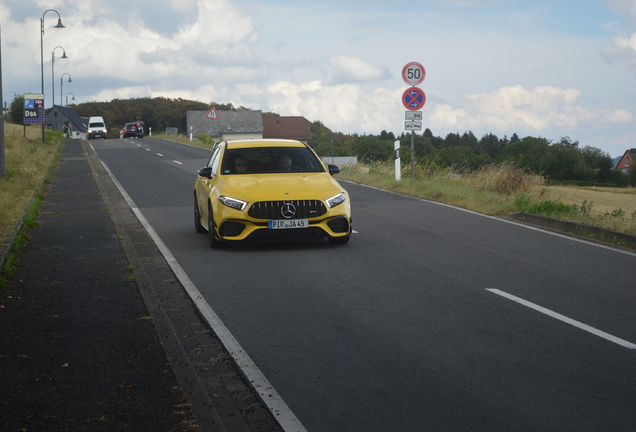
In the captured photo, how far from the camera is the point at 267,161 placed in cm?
1128

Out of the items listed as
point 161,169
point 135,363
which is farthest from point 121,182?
point 135,363

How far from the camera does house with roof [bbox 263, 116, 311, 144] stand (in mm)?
134125

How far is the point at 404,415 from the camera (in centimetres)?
420

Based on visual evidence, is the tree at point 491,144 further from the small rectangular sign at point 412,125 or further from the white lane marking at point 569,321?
the white lane marking at point 569,321

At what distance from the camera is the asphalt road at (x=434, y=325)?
435cm

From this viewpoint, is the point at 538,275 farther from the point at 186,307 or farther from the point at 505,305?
the point at 186,307

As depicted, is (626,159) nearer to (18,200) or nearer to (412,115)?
(412,115)

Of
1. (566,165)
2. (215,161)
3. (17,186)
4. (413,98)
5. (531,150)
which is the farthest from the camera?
(531,150)

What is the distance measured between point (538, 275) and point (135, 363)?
517 centimetres

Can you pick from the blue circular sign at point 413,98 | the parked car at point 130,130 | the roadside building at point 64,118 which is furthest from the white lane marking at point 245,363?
the roadside building at point 64,118

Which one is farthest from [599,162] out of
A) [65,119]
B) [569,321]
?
[65,119]

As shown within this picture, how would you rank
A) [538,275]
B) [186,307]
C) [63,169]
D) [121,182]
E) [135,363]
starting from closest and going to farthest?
[135,363]
[186,307]
[538,275]
[121,182]
[63,169]

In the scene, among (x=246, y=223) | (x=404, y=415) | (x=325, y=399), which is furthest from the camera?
(x=246, y=223)

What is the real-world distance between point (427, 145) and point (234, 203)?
150m
